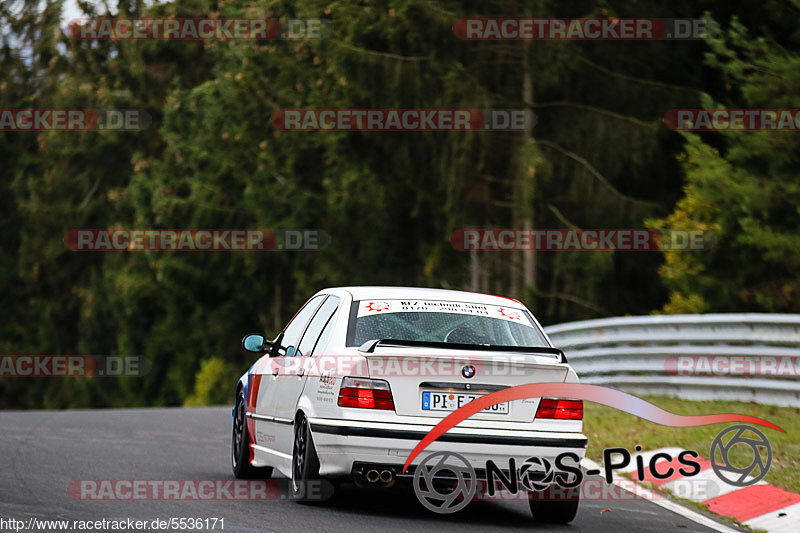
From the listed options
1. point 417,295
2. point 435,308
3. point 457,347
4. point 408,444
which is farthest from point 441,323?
point 408,444

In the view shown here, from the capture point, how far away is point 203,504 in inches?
358

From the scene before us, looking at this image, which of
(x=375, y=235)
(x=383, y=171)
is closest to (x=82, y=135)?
(x=375, y=235)

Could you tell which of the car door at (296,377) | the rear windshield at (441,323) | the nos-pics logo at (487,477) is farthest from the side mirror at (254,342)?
the nos-pics logo at (487,477)

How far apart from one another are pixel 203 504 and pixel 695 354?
10.3 m

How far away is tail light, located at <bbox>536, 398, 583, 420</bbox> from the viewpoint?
879cm

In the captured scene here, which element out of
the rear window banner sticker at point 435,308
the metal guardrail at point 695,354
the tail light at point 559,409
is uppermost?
the rear window banner sticker at point 435,308

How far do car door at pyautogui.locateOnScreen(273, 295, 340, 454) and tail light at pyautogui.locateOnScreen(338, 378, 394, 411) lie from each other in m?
0.76

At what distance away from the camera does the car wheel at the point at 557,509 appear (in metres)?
9.06

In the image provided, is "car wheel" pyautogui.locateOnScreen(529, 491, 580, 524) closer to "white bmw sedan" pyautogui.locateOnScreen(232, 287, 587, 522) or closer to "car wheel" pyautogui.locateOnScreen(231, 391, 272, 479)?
"white bmw sedan" pyautogui.locateOnScreen(232, 287, 587, 522)

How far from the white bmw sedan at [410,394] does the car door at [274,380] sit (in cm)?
51

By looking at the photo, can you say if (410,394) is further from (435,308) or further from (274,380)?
(274,380)

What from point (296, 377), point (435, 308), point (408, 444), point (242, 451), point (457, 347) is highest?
point (435, 308)

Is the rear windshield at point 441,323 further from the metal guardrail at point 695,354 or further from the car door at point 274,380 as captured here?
the metal guardrail at point 695,354

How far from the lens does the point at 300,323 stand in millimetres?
10633
